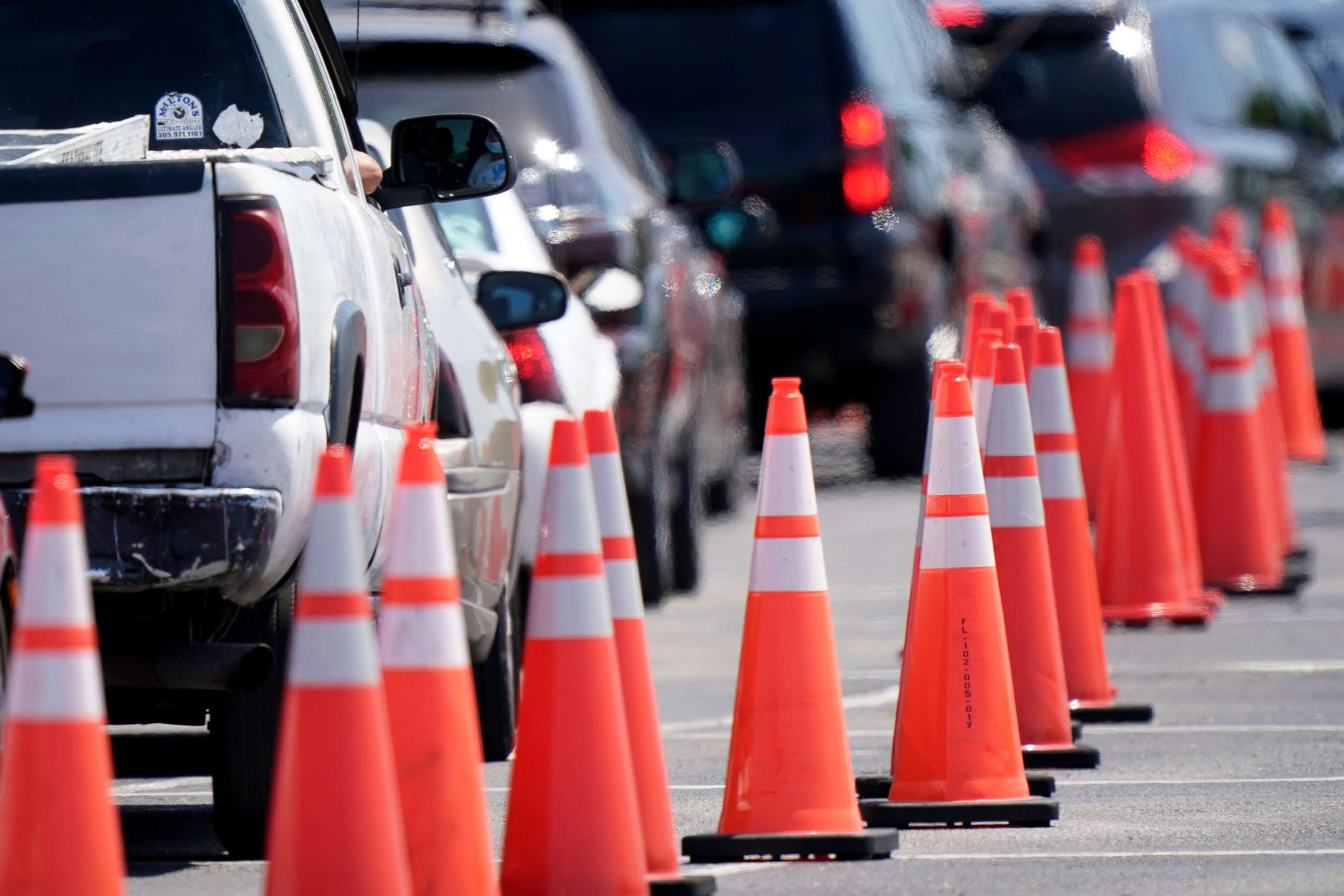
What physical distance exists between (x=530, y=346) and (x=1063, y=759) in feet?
8.25

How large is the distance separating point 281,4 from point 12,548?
5.53 feet

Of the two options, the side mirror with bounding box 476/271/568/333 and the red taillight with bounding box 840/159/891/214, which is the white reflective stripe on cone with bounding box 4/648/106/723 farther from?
the red taillight with bounding box 840/159/891/214

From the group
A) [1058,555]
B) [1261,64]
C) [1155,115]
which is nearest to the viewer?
[1058,555]

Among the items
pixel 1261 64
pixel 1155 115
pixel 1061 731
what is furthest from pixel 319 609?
pixel 1261 64

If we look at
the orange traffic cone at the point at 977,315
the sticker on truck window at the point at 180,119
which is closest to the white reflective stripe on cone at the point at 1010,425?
the orange traffic cone at the point at 977,315

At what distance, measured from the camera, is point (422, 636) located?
481cm

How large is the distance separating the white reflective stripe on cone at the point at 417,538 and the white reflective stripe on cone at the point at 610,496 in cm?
81

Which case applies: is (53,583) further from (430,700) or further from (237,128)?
(237,128)

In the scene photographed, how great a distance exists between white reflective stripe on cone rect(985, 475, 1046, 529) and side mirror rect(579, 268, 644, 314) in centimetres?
323

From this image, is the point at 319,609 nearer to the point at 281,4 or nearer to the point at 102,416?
the point at 102,416

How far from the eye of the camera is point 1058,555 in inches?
321

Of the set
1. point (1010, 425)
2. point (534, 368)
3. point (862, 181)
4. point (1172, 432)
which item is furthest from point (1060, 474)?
point (862, 181)

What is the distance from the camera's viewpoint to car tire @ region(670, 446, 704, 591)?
11945mm

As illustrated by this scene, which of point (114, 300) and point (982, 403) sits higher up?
point (114, 300)
